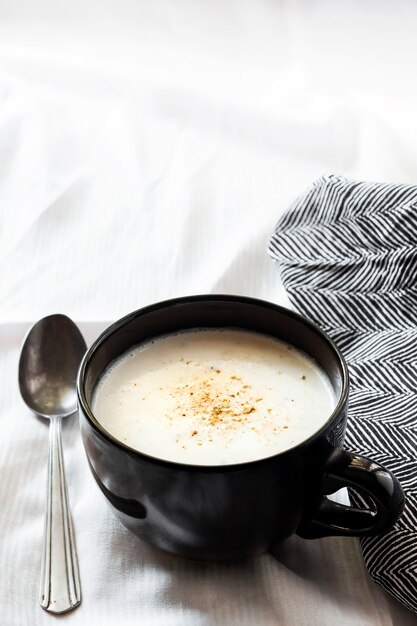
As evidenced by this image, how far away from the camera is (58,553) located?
64 centimetres

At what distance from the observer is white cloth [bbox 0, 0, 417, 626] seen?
629mm

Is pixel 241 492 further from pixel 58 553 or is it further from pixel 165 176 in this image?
pixel 165 176

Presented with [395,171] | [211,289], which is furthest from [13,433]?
[395,171]

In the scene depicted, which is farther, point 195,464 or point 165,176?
point 165,176

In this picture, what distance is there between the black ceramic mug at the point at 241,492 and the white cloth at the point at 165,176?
0.16ft

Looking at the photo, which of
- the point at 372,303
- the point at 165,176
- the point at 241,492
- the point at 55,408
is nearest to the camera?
the point at 241,492

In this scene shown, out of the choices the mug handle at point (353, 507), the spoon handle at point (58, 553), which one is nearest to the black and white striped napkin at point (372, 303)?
the mug handle at point (353, 507)

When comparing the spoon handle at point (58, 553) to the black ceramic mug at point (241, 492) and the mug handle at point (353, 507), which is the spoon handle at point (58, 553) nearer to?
the black ceramic mug at point (241, 492)

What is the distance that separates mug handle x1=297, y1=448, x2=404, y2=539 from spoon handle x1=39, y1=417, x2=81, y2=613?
169mm

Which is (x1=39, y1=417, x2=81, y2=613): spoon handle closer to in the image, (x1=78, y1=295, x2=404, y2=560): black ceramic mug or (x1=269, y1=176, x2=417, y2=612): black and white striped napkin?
(x1=78, y1=295, x2=404, y2=560): black ceramic mug

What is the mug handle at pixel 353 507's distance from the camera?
0.57 meters

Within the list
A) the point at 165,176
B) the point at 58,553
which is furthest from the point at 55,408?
the point at 165,176

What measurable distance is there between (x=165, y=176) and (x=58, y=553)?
0.70 meters

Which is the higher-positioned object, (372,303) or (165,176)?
(372,303)
